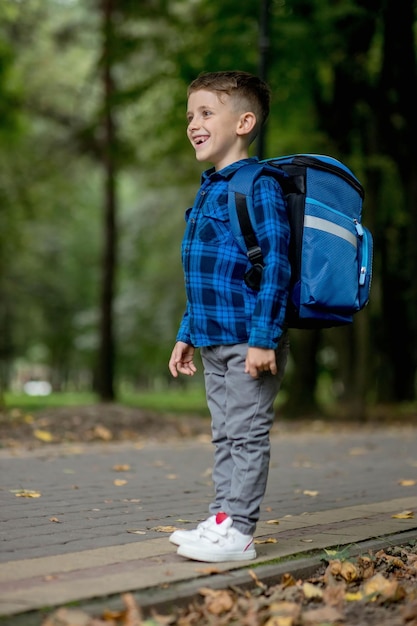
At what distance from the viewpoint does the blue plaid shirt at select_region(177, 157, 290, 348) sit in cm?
410

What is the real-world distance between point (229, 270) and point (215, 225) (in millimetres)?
220

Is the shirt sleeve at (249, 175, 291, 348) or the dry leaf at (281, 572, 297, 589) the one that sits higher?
the shirt sleeve at (249, 175, 291, 348)

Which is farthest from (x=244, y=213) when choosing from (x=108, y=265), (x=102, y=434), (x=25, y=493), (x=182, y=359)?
(x=108, y=265)

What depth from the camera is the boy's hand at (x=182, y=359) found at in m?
4.64

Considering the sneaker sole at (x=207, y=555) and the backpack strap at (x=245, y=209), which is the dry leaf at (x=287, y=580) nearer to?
the sneaker sole at (x=207, y=555)

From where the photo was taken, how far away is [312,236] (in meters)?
4.19

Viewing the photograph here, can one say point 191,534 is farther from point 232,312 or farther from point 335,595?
point 232,312

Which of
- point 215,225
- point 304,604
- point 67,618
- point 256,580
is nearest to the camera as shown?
point 67,618

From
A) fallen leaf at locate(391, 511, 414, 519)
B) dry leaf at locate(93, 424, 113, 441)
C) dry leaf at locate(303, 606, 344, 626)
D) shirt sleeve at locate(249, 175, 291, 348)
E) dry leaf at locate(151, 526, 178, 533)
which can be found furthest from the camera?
dry leaf at locate(93, 424, 113, 441)

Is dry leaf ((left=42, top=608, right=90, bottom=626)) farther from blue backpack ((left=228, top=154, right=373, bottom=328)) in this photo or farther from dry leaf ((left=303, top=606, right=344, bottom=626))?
blue backpack ((left=228, top=154, right=373, bottom=328))

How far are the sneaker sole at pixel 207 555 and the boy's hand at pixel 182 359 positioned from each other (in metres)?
0.85

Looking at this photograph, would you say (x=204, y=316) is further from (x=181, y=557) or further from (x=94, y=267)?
(x=94, y=267)

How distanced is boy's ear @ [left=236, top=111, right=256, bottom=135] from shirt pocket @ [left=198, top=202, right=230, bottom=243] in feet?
1.31

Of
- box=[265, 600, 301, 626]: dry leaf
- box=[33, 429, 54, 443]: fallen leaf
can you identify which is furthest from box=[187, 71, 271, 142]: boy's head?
box=[33, 429, 54, 443]: fallen leaf
